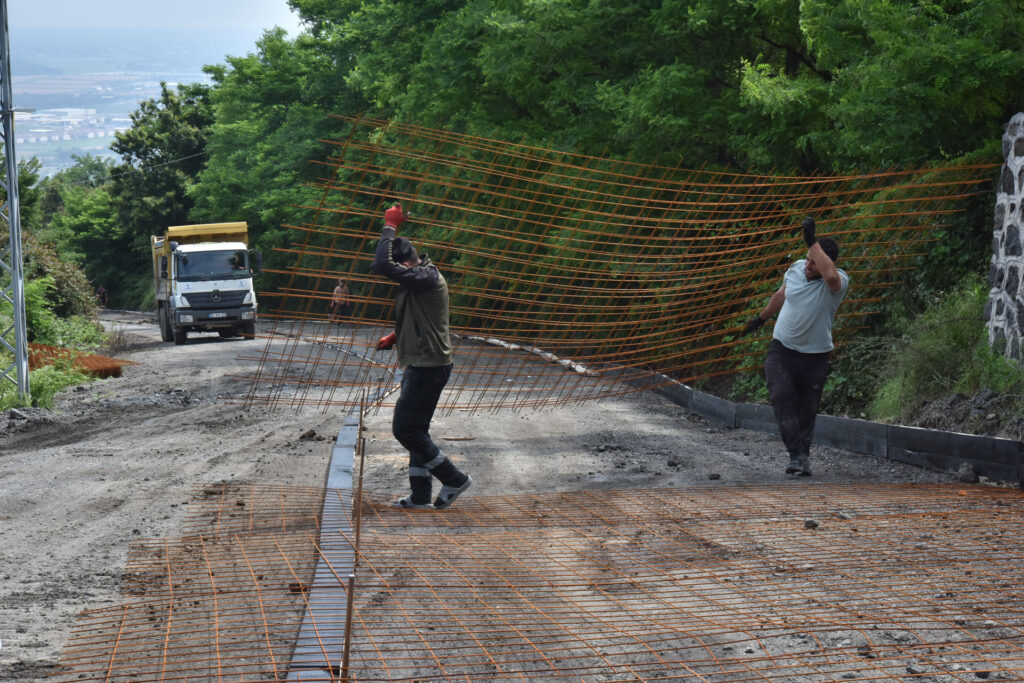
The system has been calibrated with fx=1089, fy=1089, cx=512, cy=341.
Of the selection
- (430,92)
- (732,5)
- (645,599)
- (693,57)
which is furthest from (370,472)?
(430,92)

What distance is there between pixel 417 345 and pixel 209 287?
24.9 meters

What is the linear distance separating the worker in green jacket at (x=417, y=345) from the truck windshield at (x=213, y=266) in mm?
24781

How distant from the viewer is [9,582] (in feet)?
18.9

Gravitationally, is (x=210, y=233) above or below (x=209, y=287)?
above

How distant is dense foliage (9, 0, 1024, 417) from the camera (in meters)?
10.1

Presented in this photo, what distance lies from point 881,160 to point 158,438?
8.48 meters

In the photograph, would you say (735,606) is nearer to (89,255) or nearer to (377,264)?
(377,264)

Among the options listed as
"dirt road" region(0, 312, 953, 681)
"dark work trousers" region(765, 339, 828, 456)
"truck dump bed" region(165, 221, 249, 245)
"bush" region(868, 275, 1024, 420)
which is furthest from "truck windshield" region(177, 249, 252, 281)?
"dark work trousers" region(765, 339, 828, 456)

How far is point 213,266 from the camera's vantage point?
3150 cm

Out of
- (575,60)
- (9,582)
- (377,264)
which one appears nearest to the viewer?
(9,582)

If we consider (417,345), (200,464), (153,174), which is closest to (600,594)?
(417,345)

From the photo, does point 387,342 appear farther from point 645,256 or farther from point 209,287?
point 209,287

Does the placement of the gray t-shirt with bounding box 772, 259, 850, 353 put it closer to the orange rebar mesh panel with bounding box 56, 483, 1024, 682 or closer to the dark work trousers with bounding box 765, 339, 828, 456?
the dark work trousers with bounding box 765, 339, 828, 456

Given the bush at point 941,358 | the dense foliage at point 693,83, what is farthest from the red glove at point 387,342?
the dense foliage at point 693,83
